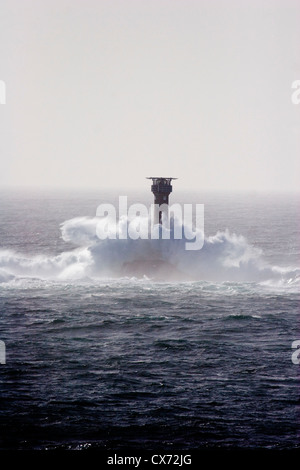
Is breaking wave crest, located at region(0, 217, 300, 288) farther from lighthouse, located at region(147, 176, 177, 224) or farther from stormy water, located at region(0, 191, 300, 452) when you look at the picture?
lighthouse, located at region(147, 176, 177, 224)

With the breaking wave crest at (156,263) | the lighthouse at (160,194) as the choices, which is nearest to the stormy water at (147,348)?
the breaking wave crest at (156,263)

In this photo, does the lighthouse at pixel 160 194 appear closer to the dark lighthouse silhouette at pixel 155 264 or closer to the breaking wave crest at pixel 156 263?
the dark lighthouse silhouette at pixel 155 264

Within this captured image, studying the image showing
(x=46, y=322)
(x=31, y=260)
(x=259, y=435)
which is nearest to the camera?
(x=259, y=435)

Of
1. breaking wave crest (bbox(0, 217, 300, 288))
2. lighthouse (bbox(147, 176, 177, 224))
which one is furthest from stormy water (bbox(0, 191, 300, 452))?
lighthouse (bbox(147, 176, 177, 224))

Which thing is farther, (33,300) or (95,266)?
(95,266)

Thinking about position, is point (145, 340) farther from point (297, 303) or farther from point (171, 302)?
point (297, 303)
